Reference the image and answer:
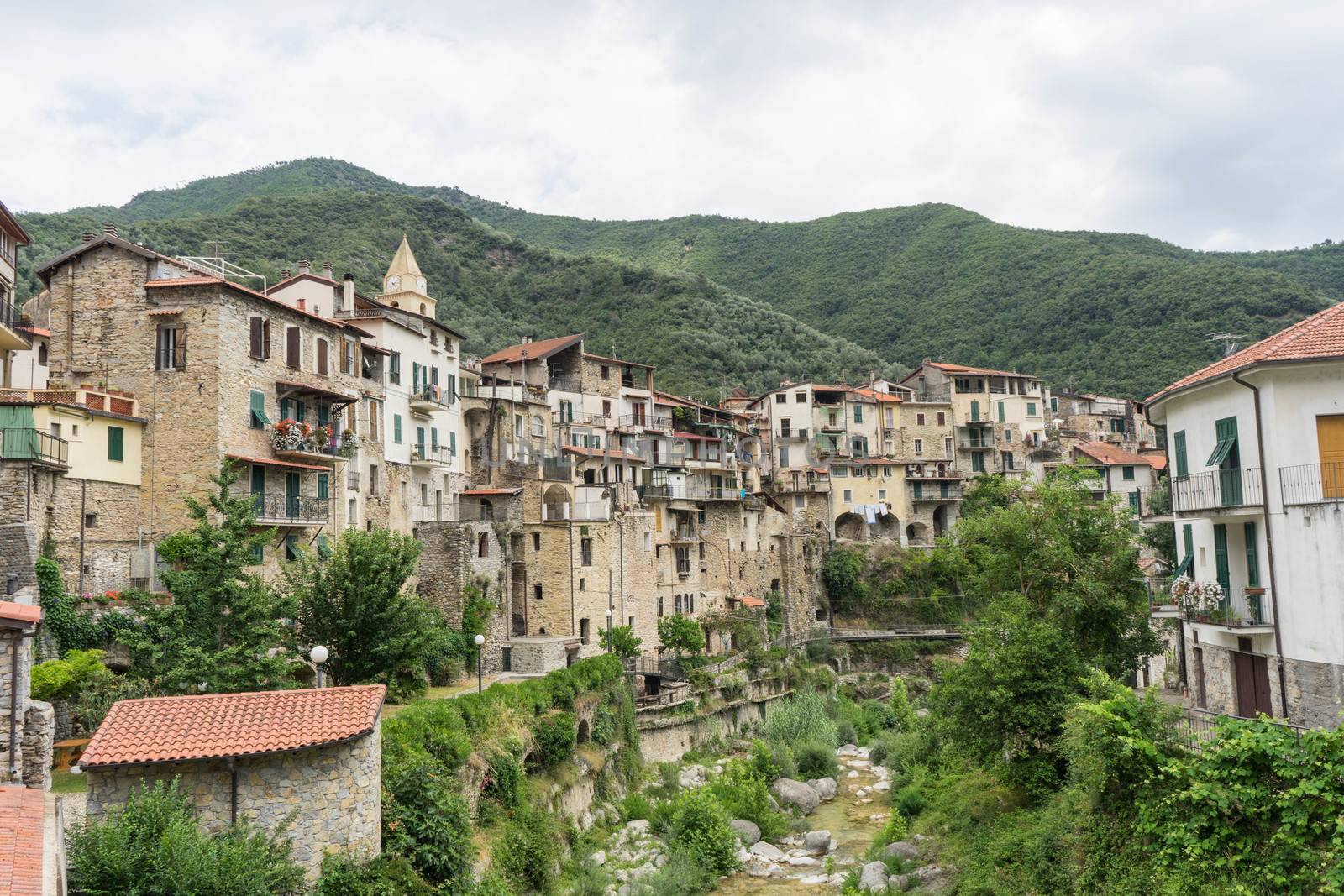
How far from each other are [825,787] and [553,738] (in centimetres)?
1822

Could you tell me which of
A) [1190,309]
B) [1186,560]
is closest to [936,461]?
[1190,309]

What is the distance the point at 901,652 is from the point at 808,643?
21.3ft

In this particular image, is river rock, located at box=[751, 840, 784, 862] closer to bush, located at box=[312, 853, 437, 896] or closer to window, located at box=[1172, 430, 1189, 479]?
window, located at box=[1172, 430, 1189, 479]

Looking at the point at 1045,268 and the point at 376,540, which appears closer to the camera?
the point at 376,540

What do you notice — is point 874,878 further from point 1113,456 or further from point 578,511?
point 1113,456

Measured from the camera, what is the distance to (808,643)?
68.8m

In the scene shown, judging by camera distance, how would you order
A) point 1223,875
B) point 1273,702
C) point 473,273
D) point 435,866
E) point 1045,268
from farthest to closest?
point 1045,268 < point 473,273 < point 1273,702 < point 435,866 < point 1223,875

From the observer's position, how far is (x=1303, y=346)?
22.2 m

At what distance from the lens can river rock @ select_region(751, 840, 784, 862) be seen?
3656 centimetres

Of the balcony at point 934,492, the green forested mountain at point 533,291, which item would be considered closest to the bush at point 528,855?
the balcony at point 934,492

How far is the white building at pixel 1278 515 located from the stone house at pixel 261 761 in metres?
19.1

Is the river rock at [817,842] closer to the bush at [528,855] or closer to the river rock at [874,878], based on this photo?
the river rock at [874,878]

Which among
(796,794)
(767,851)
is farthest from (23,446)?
(796,794)

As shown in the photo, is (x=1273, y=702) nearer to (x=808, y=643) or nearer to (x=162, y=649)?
(x=162, y=649)
